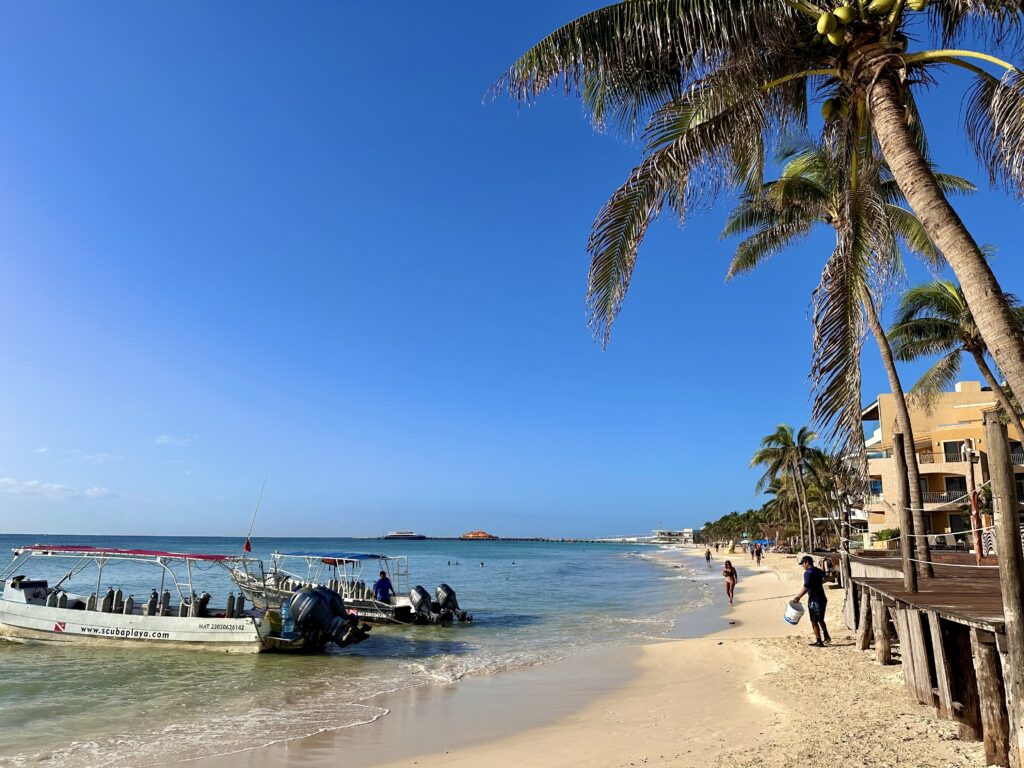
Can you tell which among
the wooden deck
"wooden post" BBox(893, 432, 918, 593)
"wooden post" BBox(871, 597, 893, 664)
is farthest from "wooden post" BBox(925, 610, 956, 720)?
"wooden post" BBox(871, 597, 893, 664)

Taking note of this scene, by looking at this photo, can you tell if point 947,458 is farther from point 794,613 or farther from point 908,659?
point 908,659

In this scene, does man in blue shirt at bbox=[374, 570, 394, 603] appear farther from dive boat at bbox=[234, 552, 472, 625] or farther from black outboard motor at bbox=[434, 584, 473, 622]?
black outboard motor at bbox=[434, 584, 473, 622]

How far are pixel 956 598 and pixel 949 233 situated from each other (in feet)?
18.5

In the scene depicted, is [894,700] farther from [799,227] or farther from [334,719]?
[799,227]

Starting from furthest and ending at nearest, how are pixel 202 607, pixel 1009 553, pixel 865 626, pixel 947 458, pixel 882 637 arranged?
1. pixel 947 458
2. pixel 202 607
3. pixel 865 626
4. pixel 882 637
5. pixel 1009 553

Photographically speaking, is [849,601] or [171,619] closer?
[849,601]

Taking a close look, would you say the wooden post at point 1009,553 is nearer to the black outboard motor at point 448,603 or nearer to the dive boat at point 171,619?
the dive boat at point 171,619

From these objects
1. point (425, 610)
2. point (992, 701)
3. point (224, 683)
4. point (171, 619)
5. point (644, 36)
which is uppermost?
point (644, 36)

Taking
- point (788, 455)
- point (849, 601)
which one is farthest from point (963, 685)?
point (788, 455)

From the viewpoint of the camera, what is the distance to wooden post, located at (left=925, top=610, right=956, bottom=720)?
7562 millimetres

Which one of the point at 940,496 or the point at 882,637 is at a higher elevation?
the point at 940,496

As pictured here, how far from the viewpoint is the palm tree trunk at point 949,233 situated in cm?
525

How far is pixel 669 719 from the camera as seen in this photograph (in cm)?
970

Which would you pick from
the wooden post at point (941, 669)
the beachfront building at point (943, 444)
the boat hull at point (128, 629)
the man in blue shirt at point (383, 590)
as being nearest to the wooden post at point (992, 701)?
the wooden post at point (941, 669)
